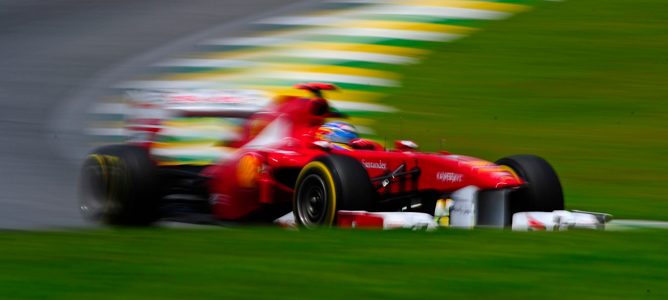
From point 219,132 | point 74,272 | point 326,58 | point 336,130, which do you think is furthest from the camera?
point 326,58

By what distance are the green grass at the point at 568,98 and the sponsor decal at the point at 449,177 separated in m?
2.16

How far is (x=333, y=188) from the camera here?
330 inches

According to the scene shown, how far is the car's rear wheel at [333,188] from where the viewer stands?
330 inches

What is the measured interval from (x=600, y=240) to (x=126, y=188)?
153 inches

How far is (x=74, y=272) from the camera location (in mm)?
6270

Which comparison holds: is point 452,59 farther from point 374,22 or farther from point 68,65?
point 68,65

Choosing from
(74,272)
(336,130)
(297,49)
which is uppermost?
(297,49)

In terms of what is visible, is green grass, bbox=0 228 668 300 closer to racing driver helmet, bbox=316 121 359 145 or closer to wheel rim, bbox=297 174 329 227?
wheel rim, bbox=297 174 329 227

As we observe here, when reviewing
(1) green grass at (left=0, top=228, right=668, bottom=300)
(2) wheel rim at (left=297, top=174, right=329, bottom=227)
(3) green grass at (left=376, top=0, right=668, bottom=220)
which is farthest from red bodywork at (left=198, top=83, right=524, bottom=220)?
(3) green grass at (left=376, top=0, right=668, bottom=220)

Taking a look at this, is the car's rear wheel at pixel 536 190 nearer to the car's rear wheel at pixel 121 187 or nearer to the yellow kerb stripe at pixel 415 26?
the car's rear wheel at pixel 121 187

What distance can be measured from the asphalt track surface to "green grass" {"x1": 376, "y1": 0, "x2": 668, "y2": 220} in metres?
3.42

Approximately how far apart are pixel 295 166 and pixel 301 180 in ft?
1.70

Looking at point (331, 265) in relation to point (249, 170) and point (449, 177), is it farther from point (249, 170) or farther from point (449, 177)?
point (249, 170)

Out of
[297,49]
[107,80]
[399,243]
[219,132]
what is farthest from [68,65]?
[399,243]
